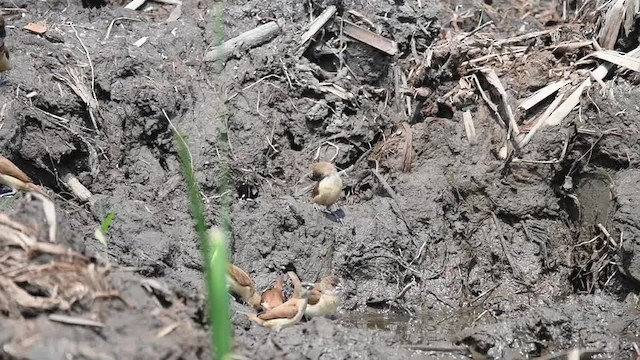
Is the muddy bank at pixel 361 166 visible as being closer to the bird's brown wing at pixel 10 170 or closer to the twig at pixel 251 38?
the twig at pixel 251 38

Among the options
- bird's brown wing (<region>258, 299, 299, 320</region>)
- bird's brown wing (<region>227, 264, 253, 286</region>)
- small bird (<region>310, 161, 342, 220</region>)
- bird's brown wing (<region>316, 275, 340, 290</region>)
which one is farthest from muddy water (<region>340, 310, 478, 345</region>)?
small bird (<region>310, 161, 342, 220</region>)

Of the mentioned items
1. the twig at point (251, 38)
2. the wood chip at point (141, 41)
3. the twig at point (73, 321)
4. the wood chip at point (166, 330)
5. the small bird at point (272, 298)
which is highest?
the twig at point (73, 321)

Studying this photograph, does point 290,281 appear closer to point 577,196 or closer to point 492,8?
point 577,196

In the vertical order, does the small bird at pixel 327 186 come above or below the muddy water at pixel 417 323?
above

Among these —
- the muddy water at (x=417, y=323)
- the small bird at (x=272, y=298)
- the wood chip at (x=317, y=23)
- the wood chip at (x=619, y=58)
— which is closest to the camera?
the small bird at (x=272, y=298)

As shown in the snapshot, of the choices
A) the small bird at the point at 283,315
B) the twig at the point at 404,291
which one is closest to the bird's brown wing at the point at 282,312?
the small bird at the point at 283,315

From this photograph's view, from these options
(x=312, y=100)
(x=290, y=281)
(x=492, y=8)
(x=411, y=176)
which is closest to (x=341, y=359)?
(x=290, y=281)
